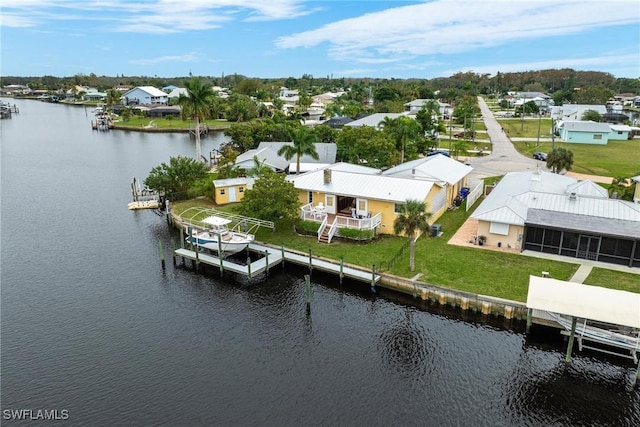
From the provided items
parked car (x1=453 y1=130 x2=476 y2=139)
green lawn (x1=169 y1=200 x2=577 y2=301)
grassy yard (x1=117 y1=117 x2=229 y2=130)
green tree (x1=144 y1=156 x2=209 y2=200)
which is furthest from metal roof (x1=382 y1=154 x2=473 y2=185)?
grassy yard (x1=117 y1=117 x2=229 y2=130)

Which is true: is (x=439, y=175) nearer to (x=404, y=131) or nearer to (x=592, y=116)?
(x=404, y=131)

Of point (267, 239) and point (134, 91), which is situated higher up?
point (134, 91)

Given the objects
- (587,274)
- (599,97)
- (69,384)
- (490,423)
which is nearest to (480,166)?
(587,274)

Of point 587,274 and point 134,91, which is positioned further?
point 134,91

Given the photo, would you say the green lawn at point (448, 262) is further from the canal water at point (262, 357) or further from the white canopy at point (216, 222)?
the white canopy at point (216, 222)

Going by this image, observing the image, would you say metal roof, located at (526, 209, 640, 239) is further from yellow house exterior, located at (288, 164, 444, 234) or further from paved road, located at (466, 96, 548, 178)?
paved road, located at (466, 96, 548, 178)

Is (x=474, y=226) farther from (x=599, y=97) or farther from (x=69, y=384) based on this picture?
(x=599, y=97)

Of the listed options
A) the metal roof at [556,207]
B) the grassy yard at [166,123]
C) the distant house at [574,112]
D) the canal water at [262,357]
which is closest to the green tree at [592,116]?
the distant house at [574,112]

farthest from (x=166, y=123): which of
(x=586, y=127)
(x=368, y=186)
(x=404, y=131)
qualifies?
(x=368, y=186)
